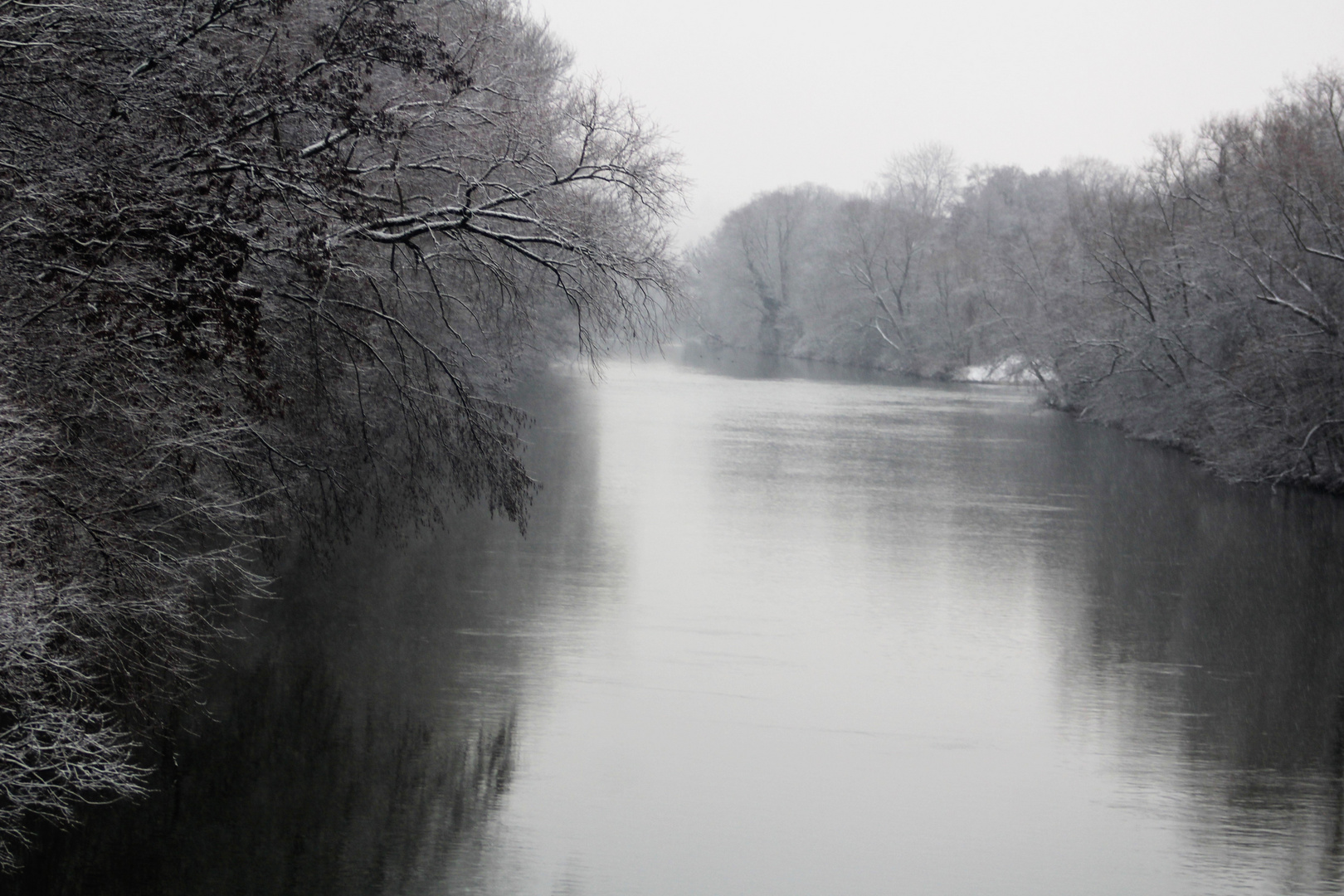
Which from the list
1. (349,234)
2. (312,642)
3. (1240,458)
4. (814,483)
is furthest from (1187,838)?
(1240,458)

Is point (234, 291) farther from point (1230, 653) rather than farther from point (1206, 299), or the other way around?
point (1206, 299)

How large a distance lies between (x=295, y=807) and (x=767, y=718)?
161 inches

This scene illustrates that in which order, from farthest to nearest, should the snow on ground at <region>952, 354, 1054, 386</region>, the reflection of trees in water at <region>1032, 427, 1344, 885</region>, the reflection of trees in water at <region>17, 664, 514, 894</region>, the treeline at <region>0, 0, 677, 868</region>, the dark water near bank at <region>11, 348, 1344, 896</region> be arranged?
the snow on ground at <region>952, 354, 1054, 386</region> → the reflection of trees in water at <region>1032, 427, 1344, 885</region> → the dark water near bank at <region>11, 348, 1344, 896</region> → the reflection of trees in water at <region>17, 664, 514, 894</region> → the treeline at <region>0, 0, 677, 868</region>

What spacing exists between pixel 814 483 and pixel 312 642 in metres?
15.0

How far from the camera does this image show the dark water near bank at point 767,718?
29.1ft

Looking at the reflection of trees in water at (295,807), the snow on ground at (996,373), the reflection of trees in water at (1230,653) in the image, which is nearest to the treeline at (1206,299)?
the snow on ground at (996,373)

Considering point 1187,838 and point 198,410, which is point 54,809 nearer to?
point 198,410

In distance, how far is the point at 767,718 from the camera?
39.1ft

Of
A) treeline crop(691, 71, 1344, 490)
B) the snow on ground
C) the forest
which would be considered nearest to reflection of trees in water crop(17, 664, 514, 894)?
the forest

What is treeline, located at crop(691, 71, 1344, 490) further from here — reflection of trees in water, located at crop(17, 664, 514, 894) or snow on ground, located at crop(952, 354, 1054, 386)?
reflection of trees in water, located at crop(17, 664, 514, 894)

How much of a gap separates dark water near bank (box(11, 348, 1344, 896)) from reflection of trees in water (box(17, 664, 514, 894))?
3 cm

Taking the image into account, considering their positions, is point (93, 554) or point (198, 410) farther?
point (198, 410)

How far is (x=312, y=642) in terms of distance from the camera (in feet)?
44.8

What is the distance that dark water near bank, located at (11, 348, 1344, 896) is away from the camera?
888 centimetres
